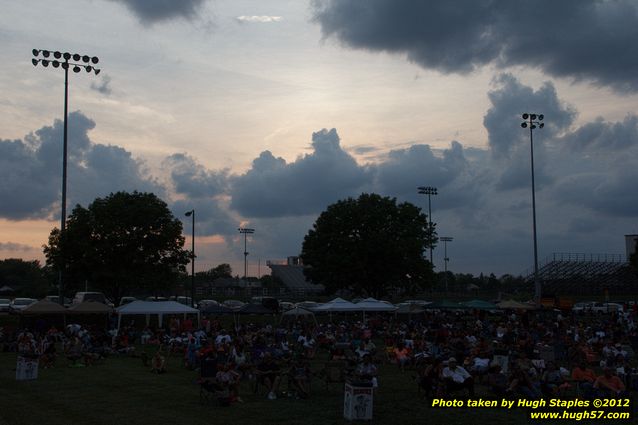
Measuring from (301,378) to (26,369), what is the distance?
889 cm

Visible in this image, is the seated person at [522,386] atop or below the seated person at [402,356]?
atop

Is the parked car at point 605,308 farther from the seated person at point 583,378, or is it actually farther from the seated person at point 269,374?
the seated person at point 269,374

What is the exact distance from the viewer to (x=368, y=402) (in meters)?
12.9

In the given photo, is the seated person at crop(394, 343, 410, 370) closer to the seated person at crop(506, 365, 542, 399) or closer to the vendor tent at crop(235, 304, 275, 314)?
the seated person at crop(506, 365, 542, 399)

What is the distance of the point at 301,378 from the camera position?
16.5m

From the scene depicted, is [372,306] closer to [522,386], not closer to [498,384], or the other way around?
[498,384]

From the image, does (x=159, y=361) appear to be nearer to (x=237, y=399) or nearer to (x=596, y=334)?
(x=237, y=399)

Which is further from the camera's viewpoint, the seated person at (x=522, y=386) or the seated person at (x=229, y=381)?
the seated person at (x=229, y=381)

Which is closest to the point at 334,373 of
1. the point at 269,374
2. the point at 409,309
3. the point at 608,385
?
the point at 269,374

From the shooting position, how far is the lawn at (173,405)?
520 inches

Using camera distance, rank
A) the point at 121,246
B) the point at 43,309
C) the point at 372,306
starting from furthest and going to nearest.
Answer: the point at 121,246 → the point at 372,306 → the point at 43,309

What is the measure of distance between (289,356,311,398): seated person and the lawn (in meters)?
0.30

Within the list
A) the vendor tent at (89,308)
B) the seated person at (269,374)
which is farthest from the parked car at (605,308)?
the seated person at (269,374)

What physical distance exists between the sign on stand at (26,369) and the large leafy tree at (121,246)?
24775mm
